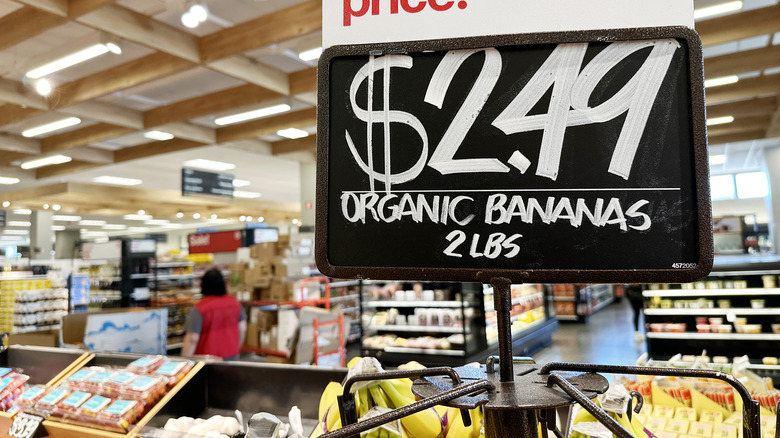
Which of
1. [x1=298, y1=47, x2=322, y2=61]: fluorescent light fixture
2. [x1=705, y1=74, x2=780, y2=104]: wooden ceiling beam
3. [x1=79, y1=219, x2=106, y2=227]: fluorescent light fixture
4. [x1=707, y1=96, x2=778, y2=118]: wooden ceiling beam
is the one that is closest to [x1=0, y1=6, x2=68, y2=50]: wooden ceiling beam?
[x1=298, y1=47, x2=322, y2=61]: fluorescent light fixture

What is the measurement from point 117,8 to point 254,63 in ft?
5.90

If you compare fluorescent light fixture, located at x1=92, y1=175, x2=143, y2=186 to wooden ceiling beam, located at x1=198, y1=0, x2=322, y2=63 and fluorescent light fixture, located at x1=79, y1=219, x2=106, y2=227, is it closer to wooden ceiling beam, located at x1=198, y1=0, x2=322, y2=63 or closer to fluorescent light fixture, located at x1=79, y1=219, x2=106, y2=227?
wooden ceiling beam, located at x1=198, y1=0, x2=322, y2=63

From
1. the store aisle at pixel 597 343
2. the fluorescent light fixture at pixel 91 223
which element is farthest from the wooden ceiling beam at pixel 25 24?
the fluorescent light fixture at pixel 91 223

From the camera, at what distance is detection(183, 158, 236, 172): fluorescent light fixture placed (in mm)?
11445

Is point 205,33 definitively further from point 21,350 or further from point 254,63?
point 21,350

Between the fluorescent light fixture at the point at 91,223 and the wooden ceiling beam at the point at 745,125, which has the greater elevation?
the wooden ceiling beam at the point at 745,125

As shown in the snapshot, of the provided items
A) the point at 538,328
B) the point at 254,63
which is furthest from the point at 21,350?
the point at 538,328

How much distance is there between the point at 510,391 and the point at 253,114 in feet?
26.3

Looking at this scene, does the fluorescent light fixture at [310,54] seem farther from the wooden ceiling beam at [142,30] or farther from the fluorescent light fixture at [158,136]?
the fluorescent light fixture at [158,136]

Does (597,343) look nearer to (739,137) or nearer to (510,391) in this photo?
(739,137)

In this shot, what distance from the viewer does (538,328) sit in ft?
27.8

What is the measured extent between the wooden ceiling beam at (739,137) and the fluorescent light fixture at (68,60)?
10624 mm

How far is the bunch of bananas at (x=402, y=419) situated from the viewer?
1.00 meters

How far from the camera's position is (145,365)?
6.38ft
